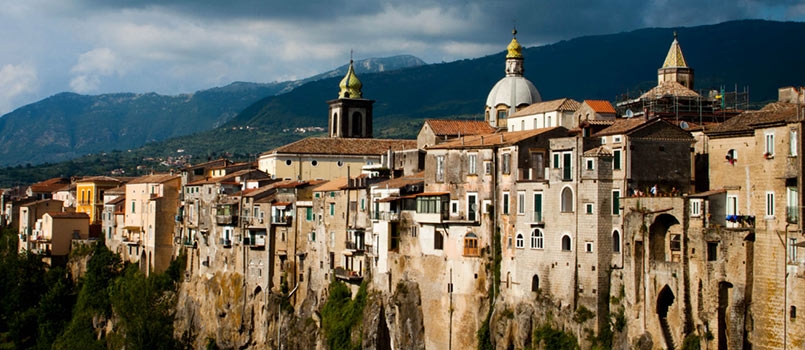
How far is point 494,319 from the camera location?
64625 mm

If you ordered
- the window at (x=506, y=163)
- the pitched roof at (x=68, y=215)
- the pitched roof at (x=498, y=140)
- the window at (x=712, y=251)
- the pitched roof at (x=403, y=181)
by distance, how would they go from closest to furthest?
the window at (x=712, y=251)
the window at (x=506, y=163)
the pitched roof at (x=498, y=140)
the pitched roof at (x=403, y=181)
the pitched roof at (x=68, y=215)

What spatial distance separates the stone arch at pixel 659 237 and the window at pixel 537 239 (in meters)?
7.23

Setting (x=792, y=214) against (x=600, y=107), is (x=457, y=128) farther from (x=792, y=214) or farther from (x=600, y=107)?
(x=792, y=214)

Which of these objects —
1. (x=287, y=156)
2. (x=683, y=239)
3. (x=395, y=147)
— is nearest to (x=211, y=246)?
(x=287, y=156)

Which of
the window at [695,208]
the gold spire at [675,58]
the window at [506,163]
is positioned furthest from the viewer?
the gold spire at [675,58]

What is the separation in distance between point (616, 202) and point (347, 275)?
82.5ft

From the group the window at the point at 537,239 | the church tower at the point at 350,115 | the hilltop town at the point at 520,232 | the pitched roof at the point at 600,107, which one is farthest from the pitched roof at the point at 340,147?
the window at the point at 537,239

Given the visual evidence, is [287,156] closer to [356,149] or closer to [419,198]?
[356,149]

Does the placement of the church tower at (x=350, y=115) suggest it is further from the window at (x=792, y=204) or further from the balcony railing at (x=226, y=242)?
the window at (x=792, y=204)

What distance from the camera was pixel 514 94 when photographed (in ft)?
302

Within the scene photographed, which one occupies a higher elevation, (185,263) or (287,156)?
(287,156)

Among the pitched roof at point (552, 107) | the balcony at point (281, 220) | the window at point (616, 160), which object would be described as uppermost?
the pitched roof at point (552, 107)

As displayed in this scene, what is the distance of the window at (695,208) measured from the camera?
5491 centimetres

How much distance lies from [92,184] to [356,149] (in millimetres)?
36994
